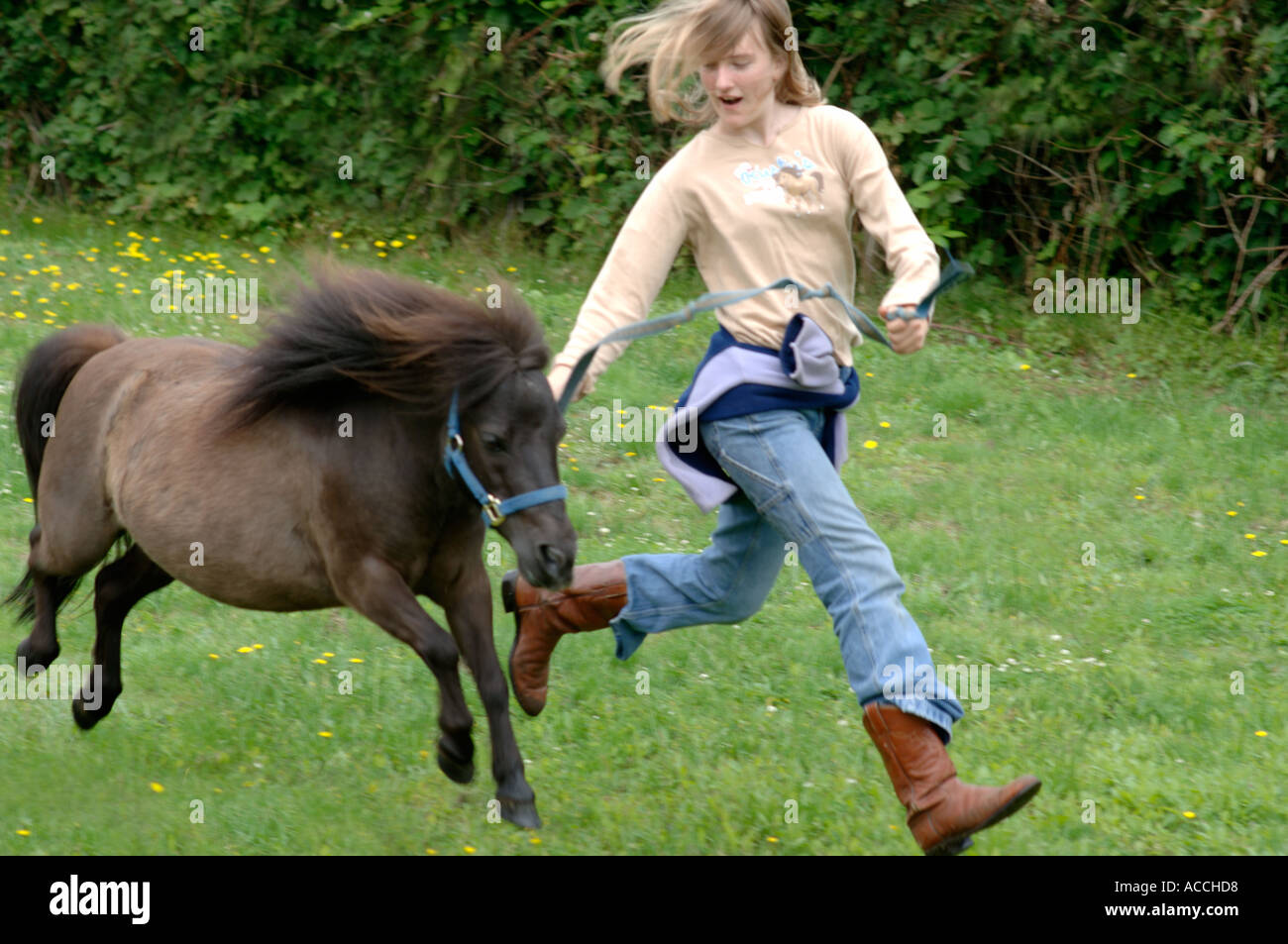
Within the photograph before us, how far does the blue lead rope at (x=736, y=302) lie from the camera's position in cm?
377

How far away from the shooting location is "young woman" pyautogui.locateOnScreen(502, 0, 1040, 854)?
3689mm

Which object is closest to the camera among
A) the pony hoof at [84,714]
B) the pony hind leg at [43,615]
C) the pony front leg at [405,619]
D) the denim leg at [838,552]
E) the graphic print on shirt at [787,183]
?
the denim leg at [838,552]

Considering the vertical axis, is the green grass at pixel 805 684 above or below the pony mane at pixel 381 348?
below

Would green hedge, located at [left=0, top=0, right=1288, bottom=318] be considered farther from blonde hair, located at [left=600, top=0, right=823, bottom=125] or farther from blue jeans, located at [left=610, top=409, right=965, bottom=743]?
blue jeans, located at [left=610, top=409, right=965, bottom=743]

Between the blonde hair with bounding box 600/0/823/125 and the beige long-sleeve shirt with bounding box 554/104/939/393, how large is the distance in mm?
120

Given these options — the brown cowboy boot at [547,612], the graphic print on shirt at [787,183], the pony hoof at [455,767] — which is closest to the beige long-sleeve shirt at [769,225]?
the graphic print on shirt at [787,183]

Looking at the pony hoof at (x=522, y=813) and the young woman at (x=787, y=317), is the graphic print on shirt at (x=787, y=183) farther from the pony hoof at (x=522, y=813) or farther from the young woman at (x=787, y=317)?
the pony hoof at (x=522, y=813)

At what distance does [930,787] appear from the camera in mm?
3643

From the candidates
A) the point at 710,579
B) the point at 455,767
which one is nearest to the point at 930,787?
the point at 710,579

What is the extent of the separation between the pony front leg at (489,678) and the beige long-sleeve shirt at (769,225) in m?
0.75

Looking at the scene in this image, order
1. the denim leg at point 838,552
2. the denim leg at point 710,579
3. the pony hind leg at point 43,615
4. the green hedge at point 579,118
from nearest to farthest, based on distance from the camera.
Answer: the denim leg at point 838,552 < the denim leg at point 710,579 < the pony hind leg at point 43,615 < the green hedge at point 579,118

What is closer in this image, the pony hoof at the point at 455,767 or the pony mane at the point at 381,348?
the pony mane at the point at 381,348

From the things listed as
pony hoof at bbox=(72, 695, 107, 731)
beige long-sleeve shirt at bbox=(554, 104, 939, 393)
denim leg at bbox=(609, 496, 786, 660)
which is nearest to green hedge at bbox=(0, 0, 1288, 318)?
denim leg at bbox=(609, 496, 786, 660)

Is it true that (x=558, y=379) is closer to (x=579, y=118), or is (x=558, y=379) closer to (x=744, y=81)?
(x=744, y=81)
